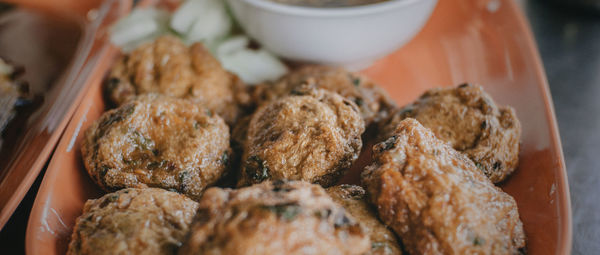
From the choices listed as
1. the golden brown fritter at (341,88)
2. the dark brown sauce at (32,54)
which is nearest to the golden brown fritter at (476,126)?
the golden brown fritter at (341,88)

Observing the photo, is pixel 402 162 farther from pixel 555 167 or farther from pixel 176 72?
pixel 176 72

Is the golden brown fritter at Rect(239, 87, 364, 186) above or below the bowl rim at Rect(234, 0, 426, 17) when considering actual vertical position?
below

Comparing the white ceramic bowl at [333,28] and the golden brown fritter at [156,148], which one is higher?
the white ceramic bowl at [333,28]

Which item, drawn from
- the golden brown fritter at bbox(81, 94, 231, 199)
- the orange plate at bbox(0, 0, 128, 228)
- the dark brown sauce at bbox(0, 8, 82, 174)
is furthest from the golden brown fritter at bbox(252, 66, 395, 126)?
the dark brown sauce at bbox(0, 8, 82, 174)

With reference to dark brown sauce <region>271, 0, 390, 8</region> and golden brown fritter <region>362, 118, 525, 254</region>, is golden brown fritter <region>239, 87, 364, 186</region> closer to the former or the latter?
golden brown fritter <region>362, 118, 525, 254</region>

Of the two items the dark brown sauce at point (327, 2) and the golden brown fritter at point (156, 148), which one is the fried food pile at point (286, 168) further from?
the dark brown sauce at point (327, 2)

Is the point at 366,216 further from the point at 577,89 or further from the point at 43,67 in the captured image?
the point at 577,89

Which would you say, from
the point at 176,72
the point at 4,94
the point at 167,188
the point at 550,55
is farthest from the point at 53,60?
the point at 550,55
